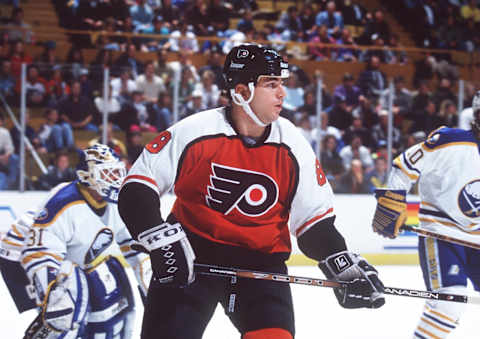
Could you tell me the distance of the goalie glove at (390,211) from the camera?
336 cm

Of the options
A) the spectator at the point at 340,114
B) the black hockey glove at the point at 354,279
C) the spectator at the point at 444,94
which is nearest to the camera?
the black hockey glove at the point at 354,279

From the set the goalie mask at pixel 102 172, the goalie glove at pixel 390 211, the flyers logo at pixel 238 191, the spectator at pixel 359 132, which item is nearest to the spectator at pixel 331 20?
the spectator at pixel 359 132

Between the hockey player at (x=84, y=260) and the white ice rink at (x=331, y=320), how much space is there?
3.54ft

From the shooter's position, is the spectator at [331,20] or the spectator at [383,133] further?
the spectator at [331,20]

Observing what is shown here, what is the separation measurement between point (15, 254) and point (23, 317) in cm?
158

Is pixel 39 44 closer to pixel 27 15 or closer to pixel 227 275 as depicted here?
pixel 27 15

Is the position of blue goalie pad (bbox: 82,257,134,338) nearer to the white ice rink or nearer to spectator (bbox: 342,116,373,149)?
the white ice rink

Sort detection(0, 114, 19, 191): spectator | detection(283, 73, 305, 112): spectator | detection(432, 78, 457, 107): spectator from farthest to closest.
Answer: detection(432, 78, 457, 107): spectator → detection(283, 73, 305, 112): spectator → detection(0, 114, 19, 191): spectator

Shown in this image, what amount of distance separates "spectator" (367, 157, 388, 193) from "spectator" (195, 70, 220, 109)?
5.70ft

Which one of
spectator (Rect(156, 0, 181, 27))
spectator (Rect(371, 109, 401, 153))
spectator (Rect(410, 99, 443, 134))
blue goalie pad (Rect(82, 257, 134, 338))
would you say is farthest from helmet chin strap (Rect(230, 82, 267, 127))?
spectator (Rect(156, 0, 181, 27))

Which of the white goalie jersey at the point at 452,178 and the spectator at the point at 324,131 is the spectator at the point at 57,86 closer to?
the spectator at the point at 324,131

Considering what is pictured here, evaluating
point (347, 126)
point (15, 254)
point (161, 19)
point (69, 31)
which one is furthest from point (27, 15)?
point (15, 254)

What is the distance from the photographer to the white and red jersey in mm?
2180

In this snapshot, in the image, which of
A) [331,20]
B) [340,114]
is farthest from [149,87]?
[331,20]
